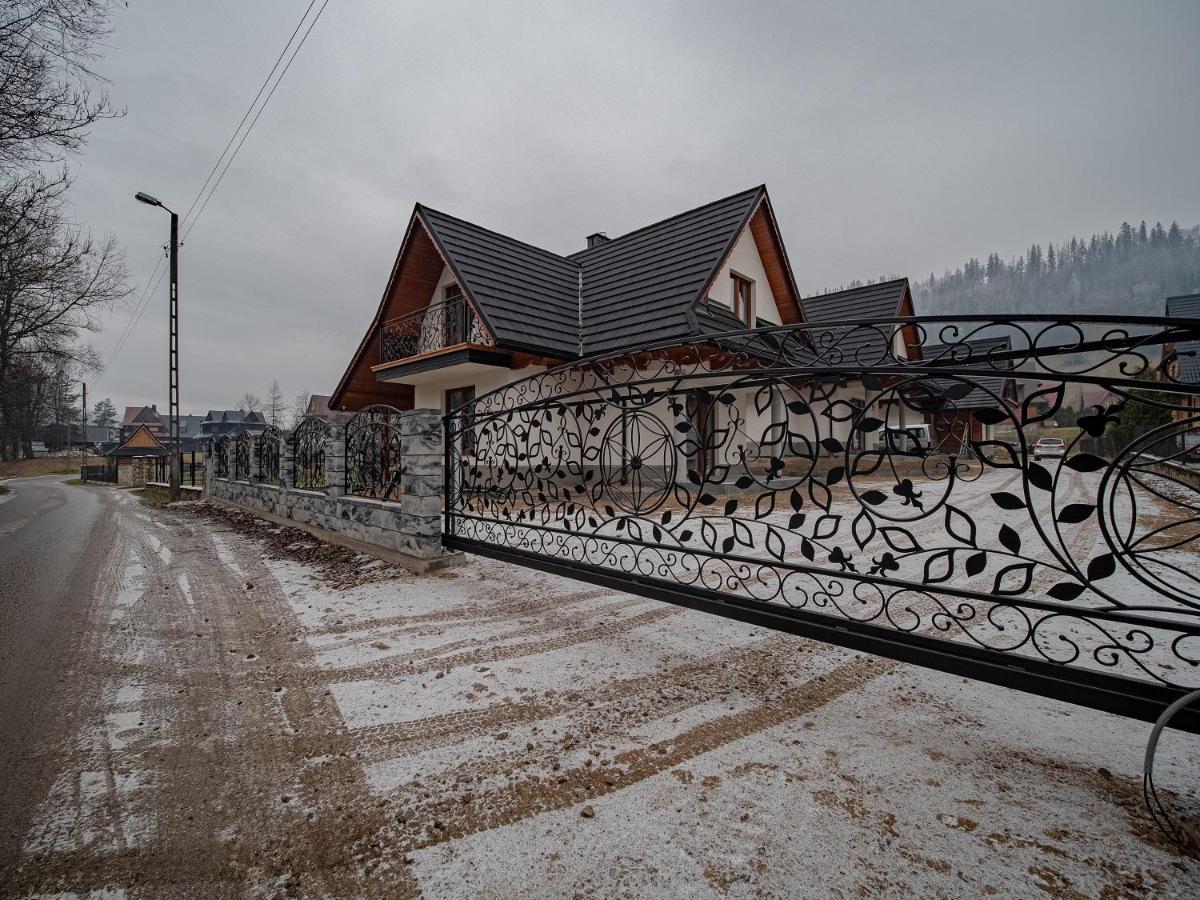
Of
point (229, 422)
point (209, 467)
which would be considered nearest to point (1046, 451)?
point (209, 467)

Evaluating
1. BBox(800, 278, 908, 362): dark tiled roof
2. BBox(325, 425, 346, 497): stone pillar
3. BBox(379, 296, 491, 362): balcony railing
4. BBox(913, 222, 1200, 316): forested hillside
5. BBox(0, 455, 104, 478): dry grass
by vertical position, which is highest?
BBox(913, 222, 1200, 316): forested hillside

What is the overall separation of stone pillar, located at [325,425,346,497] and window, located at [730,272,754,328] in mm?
9392

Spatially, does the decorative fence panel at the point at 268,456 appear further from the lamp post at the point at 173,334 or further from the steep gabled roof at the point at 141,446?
the steep gabled roof at the point at 141,446

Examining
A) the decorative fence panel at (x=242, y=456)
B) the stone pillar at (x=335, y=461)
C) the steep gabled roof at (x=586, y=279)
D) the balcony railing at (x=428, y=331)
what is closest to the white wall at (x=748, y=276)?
the steep gabled roof at (x=586, y=279)

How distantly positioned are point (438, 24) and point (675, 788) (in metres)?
7.51

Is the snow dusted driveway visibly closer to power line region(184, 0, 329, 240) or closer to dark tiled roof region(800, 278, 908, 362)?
power line region(184, 0, 329, 240)

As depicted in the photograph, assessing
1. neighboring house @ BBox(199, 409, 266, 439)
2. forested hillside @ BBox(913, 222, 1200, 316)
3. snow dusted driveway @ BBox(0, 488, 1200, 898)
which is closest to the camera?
snow dusted driveway @ BBox(0, 488, 1200, 898)

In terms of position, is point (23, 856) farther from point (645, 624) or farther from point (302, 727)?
point (645, 624)

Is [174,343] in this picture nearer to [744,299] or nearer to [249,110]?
[249,110]

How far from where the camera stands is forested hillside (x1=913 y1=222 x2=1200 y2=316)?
42.3 meters

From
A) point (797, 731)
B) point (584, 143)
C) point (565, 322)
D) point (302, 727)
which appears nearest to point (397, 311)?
point (565, 322)

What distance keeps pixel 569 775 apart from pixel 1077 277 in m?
78.1

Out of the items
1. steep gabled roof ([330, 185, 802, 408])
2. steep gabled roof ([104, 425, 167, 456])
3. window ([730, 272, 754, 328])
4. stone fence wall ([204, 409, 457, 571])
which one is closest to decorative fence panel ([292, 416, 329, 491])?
stone fence wall ([204, 409, 457, 571])

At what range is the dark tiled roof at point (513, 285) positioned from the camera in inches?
388
